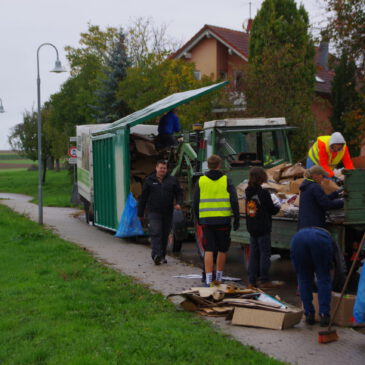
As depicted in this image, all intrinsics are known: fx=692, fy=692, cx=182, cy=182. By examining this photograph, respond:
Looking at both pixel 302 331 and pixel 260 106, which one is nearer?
pixel 302 331

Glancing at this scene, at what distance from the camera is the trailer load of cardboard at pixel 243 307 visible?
22.8 feet

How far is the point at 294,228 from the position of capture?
29.8 ft

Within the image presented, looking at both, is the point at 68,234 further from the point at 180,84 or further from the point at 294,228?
the point at 180,84

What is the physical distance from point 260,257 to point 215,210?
88 centimetres

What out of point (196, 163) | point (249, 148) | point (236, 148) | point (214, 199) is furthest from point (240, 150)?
point (214, 199)

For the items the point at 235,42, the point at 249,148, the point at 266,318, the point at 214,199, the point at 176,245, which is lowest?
the point at 176,245

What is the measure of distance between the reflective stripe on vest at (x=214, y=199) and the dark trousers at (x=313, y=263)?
209cm

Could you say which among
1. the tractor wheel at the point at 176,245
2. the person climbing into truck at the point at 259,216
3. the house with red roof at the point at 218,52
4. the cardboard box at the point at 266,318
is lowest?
the tractor wheel at the point at 176,245

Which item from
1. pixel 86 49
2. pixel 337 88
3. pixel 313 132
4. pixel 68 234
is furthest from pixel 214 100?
pixel 86 49

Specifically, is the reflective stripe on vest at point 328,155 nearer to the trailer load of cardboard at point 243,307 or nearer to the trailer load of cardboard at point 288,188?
the trailer load of cardboard at point 288,188

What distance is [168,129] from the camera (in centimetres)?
1577

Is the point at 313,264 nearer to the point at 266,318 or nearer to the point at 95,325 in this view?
the point at 266,318

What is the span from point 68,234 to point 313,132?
7.50 m

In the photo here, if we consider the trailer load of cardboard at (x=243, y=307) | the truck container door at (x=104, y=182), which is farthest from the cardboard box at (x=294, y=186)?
the truck container door at (x=104, y=182)
